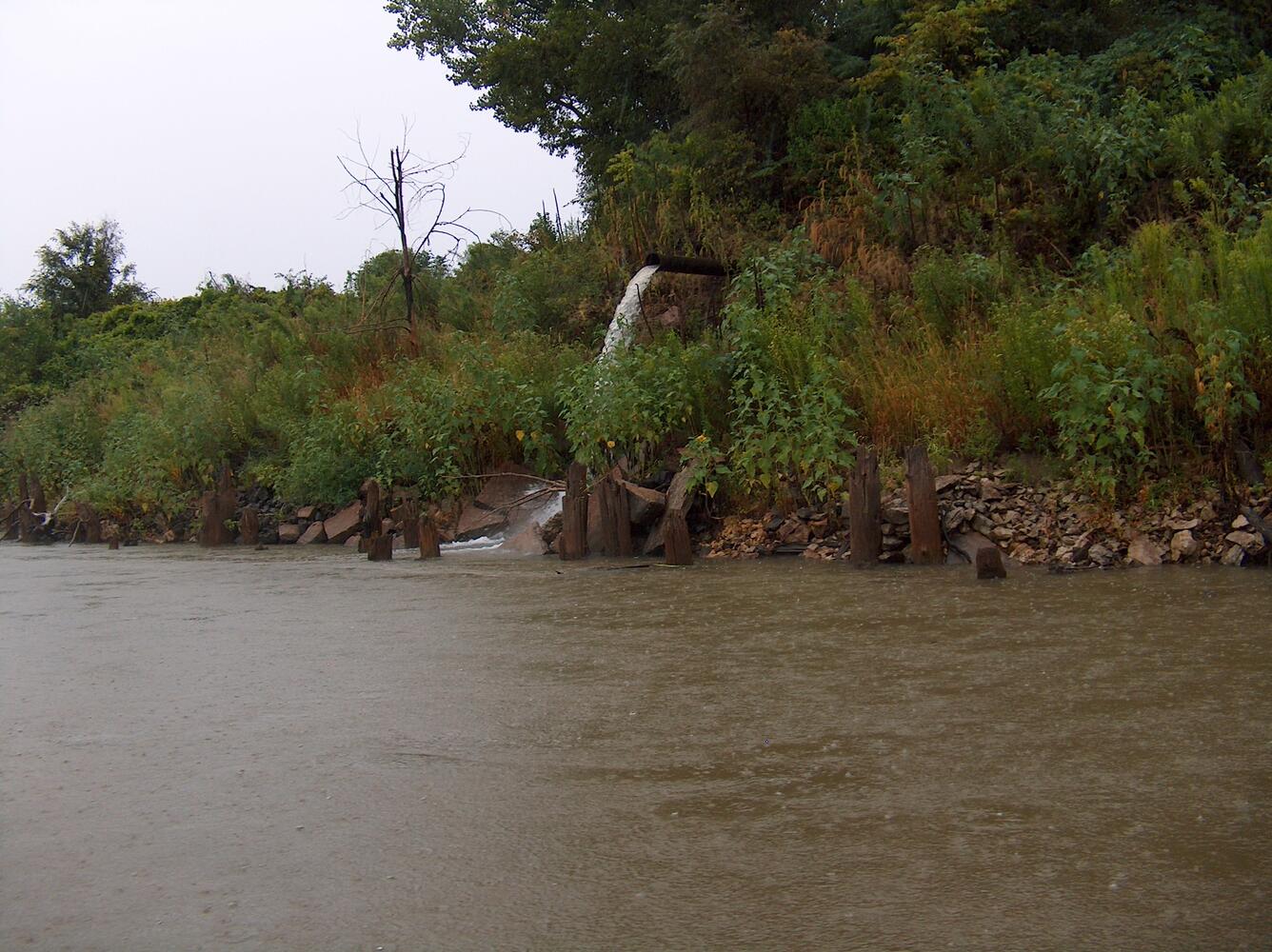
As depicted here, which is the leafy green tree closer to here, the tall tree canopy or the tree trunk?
the tall tree canopy

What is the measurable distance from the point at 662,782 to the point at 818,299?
9.26 metres

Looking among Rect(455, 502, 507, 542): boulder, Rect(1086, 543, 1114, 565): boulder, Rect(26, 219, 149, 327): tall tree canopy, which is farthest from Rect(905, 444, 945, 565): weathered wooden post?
Rect(26, 219, 149, 327): tall tree canopy

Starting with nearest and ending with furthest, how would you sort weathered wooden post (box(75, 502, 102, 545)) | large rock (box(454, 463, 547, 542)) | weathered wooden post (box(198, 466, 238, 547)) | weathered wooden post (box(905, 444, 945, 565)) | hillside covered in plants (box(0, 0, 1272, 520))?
1. weathered wooden post (box(905, 444, 945, 565))
2. hillside covered in plants (box(0, 0, 1272, 520))
3. large rock (box(454, 463, 547, 542))
4. weathered wooden post (box(198, 466, 238, 547))
5. weathered wooden post (box(75, 502, 102, 545))

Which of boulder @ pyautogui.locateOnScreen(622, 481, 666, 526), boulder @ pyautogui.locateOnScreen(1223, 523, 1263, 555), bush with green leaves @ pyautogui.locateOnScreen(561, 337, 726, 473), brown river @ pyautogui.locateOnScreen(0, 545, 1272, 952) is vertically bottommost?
brown river @ pyautogui.locateOnScreen(0, 545, 1272, 952)

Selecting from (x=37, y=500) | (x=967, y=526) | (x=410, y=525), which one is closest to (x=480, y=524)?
(x=410, y=525)

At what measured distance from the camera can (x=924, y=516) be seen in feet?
28.3

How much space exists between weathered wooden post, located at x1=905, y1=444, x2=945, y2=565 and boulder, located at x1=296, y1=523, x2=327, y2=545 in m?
7.71

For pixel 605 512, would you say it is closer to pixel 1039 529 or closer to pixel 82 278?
pixel 1039 529

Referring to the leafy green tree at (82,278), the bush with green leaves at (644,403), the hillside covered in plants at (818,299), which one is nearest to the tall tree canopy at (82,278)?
the leafy green tree at (82,278)

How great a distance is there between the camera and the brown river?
2.48 metres

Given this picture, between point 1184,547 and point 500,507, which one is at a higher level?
point 500,507

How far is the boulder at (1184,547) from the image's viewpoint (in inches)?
311

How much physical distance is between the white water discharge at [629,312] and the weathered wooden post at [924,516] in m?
A: 4.70

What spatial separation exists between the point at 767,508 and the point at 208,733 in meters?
6.69
